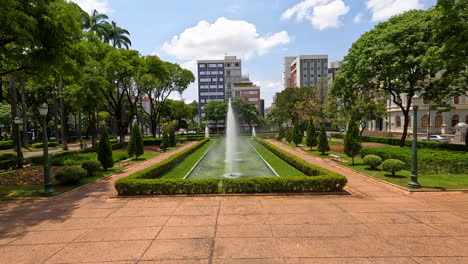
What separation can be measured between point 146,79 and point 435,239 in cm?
3745

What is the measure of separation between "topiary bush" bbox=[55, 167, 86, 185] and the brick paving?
2510 mm

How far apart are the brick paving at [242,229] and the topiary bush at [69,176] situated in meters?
2.51

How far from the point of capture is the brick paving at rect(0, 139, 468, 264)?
212 inches

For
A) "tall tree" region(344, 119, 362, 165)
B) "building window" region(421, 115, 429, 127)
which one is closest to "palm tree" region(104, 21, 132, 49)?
"tall tree" region(344, 119, 362, 165)

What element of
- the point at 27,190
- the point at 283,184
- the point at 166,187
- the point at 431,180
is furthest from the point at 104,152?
the point at 431,180

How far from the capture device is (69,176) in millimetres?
12555

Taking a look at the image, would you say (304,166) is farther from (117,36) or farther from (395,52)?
(117,36)

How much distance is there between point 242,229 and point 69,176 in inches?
430

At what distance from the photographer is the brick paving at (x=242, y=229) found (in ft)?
17.7

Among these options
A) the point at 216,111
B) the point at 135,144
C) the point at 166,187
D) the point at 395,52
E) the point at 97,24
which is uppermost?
the point at 97,24

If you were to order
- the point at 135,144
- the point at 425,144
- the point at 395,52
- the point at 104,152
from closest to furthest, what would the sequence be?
the point at 104,152 → the point at 395,52 → the point at 135,144 → the point at 425,144

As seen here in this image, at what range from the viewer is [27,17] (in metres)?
8.80

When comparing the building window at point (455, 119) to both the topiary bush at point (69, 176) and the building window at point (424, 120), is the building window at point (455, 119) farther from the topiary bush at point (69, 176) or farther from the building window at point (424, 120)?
the topiary bush at point (69, 176)

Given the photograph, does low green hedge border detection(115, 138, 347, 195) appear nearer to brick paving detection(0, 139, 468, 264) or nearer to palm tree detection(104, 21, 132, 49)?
brick paving detection(0, 139, 468, 264)
